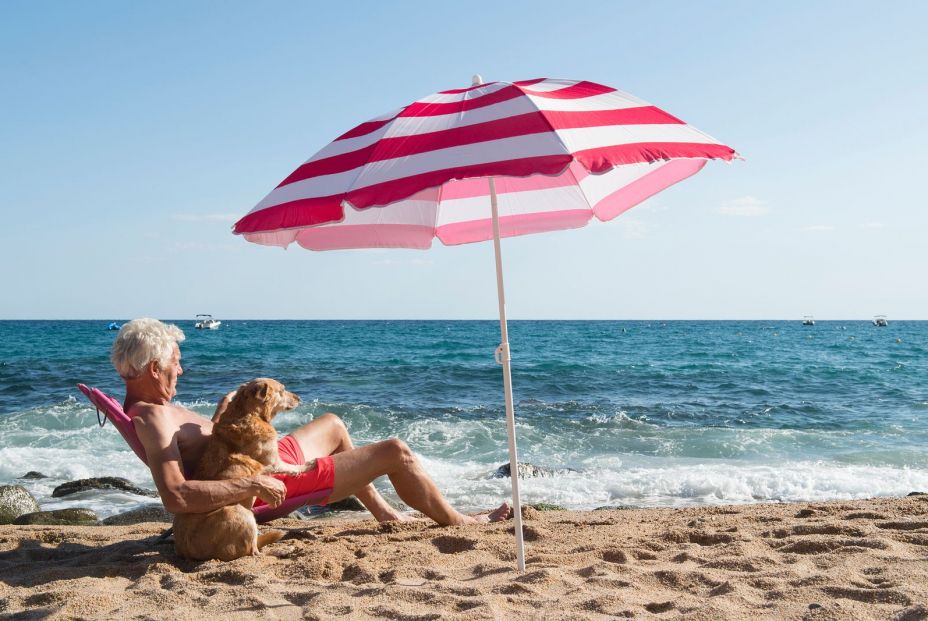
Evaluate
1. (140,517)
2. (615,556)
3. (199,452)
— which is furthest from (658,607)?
(140,517)

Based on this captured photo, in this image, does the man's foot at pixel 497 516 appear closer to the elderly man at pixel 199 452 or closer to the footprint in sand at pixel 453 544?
the elderly man at pixel 199 452

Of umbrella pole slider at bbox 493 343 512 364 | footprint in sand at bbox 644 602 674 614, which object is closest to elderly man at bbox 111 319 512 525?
umbrella pole slider at bbox 493 343 512 364

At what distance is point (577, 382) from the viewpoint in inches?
781

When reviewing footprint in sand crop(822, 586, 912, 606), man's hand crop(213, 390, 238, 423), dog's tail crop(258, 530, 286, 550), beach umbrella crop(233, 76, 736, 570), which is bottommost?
dog's tail crop(258, 530, 286, 550)

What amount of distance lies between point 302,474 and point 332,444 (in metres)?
0.53

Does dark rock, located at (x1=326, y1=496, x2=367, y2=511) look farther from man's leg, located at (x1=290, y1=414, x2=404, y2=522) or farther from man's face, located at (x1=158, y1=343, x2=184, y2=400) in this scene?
man's face, located at (x1=158, y1=343, x2=184, y2=400)

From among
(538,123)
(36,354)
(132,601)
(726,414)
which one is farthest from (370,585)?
(36,354)

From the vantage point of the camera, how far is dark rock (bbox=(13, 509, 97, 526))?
6.53 meters

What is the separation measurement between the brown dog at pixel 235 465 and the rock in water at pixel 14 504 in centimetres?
392

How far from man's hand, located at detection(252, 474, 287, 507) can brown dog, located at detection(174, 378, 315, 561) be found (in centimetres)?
10

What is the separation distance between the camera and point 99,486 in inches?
316

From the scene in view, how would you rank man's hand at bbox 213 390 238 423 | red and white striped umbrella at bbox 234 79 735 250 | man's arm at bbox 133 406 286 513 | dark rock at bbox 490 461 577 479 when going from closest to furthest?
1. red and white striped umbrella at bbox 234 79 735 250
2. man's arm at bbox 133 406 286 513
3. man's hand at bbox 213 390 238 423
4. dark rock at bbox 490 461 577 479

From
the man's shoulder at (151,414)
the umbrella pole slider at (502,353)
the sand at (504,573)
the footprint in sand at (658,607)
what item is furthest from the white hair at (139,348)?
the footprint in sand at (658,607)

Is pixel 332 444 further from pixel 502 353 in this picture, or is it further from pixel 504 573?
pixel 502 353
